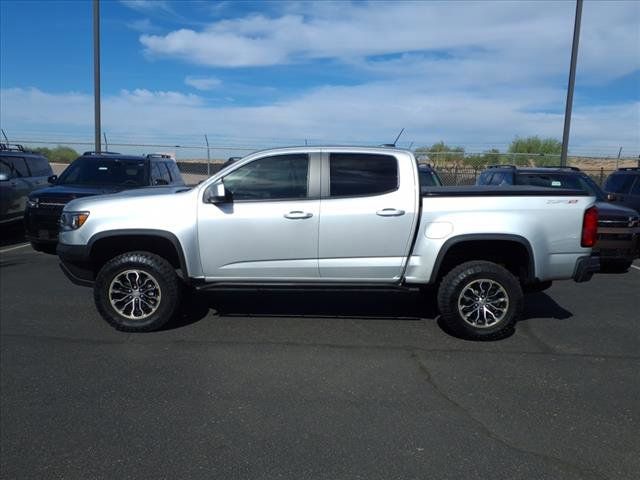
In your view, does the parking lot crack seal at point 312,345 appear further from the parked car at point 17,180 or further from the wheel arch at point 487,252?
the parked car at point 17,180

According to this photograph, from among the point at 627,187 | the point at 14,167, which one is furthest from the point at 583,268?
the point at 14,167

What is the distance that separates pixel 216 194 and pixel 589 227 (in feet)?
12.2

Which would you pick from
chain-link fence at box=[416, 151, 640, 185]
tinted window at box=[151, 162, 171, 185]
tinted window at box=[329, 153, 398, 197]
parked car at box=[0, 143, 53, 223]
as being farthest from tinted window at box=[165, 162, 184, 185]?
chain-link fence at box=[416, 151, 640, 185]

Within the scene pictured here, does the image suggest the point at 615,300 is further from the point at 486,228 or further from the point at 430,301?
the point at 486,228

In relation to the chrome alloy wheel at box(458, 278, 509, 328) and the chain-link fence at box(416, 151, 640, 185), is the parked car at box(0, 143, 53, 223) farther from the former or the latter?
the chain-link fence at box(416, 151, 640, 185)

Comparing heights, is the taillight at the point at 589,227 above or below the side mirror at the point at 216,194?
below

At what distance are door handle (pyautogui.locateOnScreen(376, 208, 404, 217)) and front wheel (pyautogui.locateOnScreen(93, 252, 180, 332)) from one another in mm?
2208

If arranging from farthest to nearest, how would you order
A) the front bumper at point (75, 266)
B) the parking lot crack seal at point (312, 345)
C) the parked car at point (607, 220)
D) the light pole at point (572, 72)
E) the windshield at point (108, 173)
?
the light pole at point (572, 72) < the windshield at point (108, 173) < the parked car at point (607, 220) < the front bumper at point (75, 266) < the parking lot crack seal at point (312, 345)

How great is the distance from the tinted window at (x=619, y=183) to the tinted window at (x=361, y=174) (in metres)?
8.69

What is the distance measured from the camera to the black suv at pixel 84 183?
10086mm

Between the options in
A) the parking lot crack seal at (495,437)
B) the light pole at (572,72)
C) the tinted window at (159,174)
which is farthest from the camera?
the light pole at (572,72)

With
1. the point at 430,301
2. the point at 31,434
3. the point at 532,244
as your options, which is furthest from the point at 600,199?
the point at 31,434

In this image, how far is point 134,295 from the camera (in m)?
6.13

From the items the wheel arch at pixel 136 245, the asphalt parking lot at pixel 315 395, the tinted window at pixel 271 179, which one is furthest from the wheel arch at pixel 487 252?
the wheel arch at pixel 136 245
